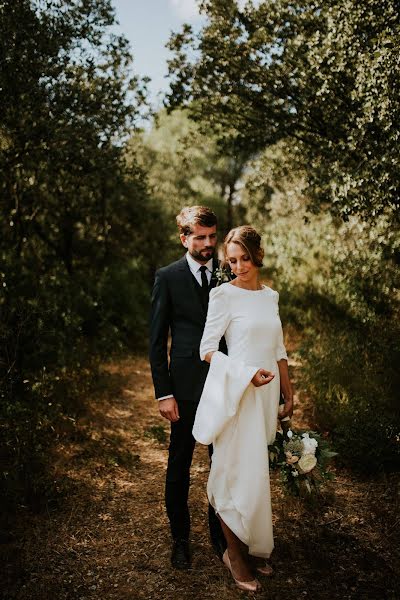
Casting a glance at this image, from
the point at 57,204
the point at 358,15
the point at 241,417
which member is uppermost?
the point at 358,15

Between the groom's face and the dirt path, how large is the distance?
2.30 meters

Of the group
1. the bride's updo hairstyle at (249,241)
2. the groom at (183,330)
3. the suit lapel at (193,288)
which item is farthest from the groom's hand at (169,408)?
the bride's updo hairstyle at (249,241)

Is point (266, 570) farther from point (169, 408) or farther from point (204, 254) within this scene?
point (204, 254)

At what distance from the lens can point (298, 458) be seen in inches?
122

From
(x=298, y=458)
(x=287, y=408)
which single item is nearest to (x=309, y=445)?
(x=298, y=458)

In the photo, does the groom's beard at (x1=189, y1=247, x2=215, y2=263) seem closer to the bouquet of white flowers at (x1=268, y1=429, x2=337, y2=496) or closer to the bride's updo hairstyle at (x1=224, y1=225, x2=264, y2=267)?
the bride's updo hairstyle at (x1=224, y1=225, x2=264, y2=267)

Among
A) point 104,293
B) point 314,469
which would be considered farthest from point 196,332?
point 104,293

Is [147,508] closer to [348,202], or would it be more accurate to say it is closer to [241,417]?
[241,417]

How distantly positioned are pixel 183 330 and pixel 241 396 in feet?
2.16

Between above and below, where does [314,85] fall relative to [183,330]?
above

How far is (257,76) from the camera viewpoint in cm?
620

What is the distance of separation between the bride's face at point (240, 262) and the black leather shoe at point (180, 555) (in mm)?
2061

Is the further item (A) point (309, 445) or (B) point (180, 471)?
(B) point (180, 471)

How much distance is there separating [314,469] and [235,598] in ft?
3.28
